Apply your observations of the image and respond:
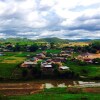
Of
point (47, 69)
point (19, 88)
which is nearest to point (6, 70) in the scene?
point (47, 69)

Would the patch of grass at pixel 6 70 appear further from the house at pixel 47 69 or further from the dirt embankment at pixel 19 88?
the house at pixel 47 69

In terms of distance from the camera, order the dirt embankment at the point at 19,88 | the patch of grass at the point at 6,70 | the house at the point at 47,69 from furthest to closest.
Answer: the house at the point at 47,69 < the patch of grass at the point at 6,70 < the dirt embankment at the point at 19,88

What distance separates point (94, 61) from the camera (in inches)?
2749

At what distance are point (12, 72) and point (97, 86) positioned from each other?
18468 mm

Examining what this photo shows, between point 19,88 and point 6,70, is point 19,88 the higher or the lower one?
the lower one

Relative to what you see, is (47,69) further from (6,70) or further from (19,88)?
(19,88)

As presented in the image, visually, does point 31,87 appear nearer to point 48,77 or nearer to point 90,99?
point 48,77

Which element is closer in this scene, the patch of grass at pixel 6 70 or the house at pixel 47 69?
the patch of grass at pixel 6 70

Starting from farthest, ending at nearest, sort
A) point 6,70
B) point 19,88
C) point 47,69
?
1. point 6,70
2. point 47,69
3. point 19,88

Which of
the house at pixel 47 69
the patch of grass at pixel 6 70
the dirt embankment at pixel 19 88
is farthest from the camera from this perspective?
the house at pixel 47 69

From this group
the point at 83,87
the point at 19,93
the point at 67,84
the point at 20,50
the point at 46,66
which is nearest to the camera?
the point at 19,93

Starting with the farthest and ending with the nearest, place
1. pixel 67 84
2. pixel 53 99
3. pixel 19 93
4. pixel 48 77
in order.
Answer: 1. pixel 48 77
2. pixel 67 84
3. pixel 19 93
4. pixel 53 99

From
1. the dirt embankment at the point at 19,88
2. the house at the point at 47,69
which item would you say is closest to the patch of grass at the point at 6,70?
the dirt embankment at the point at 19,88

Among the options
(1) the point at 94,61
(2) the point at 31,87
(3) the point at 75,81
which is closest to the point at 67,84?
(3) the point at 75,81
